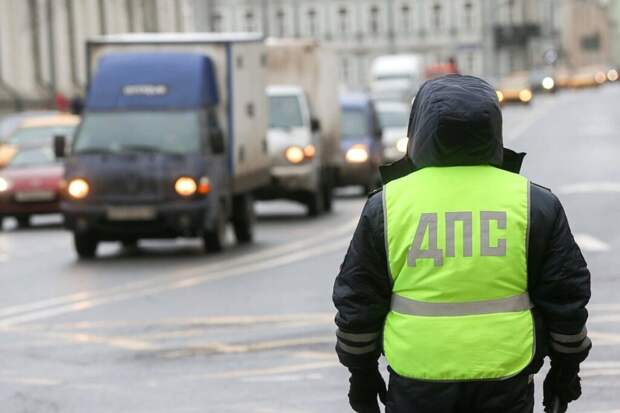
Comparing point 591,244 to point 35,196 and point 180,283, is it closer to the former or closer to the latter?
point 180,283

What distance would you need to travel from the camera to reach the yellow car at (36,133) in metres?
29.5

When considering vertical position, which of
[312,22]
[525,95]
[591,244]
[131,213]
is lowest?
[312,22]

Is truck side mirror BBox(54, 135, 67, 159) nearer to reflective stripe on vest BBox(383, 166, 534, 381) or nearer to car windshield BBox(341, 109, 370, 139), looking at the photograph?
car windshield BBox(341, 109, 370, 139)

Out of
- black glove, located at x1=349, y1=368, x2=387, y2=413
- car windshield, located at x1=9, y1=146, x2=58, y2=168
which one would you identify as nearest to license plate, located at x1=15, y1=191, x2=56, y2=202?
car windshield, located at x1=9, y1=146, x2=58, y2=168

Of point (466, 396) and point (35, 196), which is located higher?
point (466, 396)

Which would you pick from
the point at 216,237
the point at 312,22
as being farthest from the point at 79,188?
the point at 312,22

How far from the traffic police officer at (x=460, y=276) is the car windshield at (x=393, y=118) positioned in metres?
33.6

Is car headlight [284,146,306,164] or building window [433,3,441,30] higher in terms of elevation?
car headlight [284,146,306,164]

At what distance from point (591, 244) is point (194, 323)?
7.59m

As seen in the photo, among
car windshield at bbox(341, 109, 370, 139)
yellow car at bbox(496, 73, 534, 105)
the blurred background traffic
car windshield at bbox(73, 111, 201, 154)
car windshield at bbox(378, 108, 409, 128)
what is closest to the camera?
the blurred background traffic

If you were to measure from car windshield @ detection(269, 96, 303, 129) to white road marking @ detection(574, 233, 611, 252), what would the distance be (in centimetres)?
767

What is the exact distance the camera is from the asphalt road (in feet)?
33.6

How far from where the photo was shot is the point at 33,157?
28984 mm

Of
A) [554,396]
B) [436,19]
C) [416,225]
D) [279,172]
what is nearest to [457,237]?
[416,225]
